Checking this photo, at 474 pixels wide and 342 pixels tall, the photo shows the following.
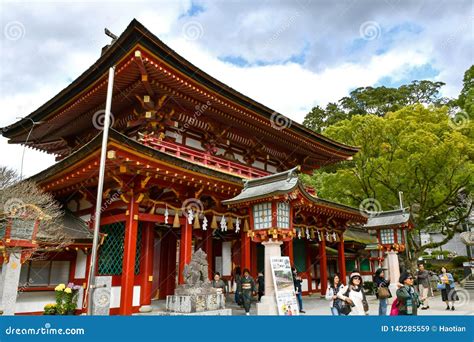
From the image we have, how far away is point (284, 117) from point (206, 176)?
6.19m

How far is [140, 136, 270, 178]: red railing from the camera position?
1196 cm

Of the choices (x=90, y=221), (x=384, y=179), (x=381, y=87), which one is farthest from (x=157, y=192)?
(x=381, y=87)

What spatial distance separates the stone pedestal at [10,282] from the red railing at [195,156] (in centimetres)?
508

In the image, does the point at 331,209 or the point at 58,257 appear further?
the point at 331,209

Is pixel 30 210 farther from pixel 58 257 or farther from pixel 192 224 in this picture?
pixel 192 224

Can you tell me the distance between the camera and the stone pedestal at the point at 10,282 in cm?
827

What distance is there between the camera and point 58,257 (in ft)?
39.1

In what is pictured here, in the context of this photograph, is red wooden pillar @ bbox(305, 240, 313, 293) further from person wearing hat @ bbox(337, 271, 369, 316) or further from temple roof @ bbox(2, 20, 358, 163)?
person wearing hat @ bbox(337, 271, 369, 316)

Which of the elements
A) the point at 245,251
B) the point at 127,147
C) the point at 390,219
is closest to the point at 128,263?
the point at 127,147

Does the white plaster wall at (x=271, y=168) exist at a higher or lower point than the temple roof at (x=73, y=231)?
higher

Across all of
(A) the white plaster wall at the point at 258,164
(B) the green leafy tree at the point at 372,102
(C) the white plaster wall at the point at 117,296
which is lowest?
(C) the white plaster wall at the point at 117,296

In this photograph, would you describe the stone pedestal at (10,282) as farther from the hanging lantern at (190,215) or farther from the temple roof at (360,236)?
the temple roof at (360,236)

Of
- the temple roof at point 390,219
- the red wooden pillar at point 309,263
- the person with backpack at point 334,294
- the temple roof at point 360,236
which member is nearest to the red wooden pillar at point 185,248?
the person with backpack at point 334,294

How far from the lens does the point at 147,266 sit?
11.7m
